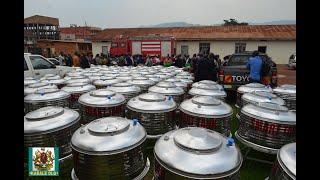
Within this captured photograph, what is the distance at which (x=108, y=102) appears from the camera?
3.52 meters

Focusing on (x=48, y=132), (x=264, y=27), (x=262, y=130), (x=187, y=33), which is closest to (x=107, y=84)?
(x=48, y=132)

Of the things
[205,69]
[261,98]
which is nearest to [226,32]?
[205,69]

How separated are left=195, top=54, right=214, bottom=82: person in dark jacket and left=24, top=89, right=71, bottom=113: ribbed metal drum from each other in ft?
13.8

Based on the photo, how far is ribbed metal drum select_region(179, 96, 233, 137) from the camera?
3135 millimetres

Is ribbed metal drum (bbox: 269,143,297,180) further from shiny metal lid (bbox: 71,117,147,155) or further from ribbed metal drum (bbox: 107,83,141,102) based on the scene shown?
ribbed metal drum (bbox: 107,83,141,102)

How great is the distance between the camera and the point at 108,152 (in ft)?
7.13

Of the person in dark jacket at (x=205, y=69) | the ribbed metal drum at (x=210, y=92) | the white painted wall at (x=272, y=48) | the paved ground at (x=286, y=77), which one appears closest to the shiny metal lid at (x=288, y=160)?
the ribbed metal drum at (x=210, y=92)

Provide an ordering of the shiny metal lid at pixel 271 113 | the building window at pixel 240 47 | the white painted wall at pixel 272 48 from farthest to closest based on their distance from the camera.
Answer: the building window at pixel 240 47 → the white painted wall at pixel 272 48 → the shiny metal lid at pixel 271 113

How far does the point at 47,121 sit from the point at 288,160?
112 inches

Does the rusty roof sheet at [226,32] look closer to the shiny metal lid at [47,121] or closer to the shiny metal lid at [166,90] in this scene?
A: the shiny metal lid at [166,90]

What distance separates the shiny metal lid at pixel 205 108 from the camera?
3135mm

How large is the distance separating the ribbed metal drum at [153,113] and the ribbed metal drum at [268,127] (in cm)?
121

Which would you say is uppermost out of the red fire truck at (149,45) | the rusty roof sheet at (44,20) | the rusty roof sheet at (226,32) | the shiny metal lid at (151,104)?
the rusty roof sheet at (44,20)
